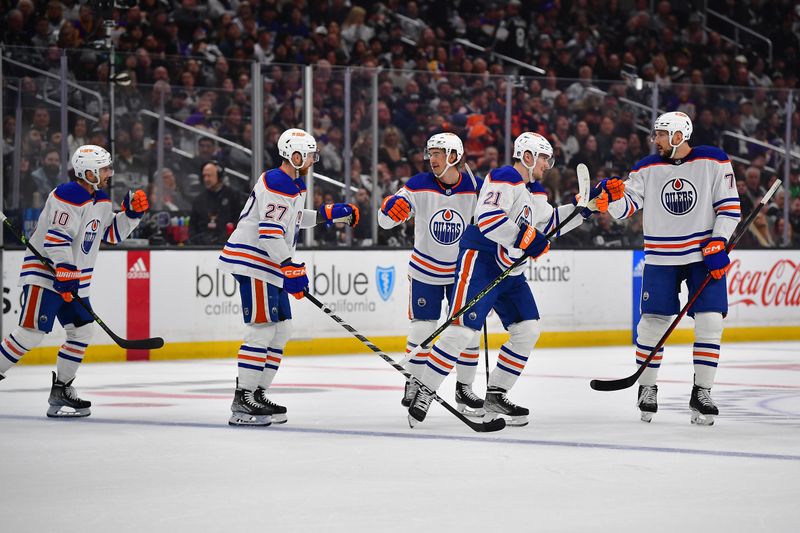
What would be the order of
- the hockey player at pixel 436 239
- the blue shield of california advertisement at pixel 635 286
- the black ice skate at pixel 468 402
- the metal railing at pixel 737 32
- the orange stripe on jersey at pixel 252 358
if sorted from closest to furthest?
the orange stripe on jersey at pixel 252 358
the black ice skate at pixel 468 402
the hockey player at pixel 436 239
the blue shield of california advertisement at pixel 635 286
the metal railing at pixel 737 32

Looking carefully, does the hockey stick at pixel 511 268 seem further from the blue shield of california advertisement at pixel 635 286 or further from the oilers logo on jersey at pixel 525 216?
the blue shield of california advertisement at pixel 635 286

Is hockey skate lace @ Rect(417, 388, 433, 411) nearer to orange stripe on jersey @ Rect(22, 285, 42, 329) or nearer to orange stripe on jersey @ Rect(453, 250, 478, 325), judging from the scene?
orange stripe on jersey @ Rect(453, 250, 478, 325)

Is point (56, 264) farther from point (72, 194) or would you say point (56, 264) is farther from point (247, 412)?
point (247, 412)

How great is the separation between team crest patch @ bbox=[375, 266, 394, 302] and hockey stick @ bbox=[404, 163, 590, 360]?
14.8 feet

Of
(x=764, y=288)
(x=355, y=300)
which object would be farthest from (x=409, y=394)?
(x=764, y=288)

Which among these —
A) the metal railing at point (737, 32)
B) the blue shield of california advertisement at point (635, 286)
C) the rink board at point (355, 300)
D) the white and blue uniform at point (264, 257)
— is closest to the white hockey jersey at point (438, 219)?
the white and blue uniform at point (264, 257)

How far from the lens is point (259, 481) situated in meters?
4.25

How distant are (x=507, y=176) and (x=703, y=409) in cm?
134

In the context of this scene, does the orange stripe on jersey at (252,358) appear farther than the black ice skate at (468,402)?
No

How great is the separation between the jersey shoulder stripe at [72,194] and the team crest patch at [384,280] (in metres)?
4.73

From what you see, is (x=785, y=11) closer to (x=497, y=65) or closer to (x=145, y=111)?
(x=497, y=65)

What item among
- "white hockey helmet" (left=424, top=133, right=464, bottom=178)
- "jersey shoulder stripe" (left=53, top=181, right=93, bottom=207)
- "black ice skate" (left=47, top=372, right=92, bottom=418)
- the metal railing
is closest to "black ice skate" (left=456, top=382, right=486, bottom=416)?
"white hockey helmet" (left=424, top=133, right=464, bottom=178)

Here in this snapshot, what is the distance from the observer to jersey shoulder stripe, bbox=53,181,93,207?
625cm

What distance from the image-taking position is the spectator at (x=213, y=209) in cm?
1019
